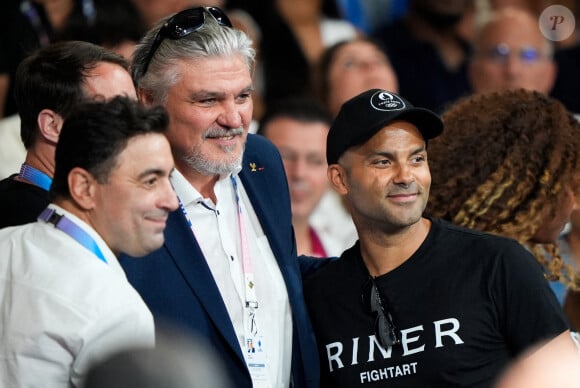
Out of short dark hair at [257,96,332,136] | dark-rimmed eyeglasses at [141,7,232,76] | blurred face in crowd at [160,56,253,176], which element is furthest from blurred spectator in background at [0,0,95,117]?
blurred face in crowd at [160,56,253,176]

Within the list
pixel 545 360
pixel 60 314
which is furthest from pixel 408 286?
pixel 60 314

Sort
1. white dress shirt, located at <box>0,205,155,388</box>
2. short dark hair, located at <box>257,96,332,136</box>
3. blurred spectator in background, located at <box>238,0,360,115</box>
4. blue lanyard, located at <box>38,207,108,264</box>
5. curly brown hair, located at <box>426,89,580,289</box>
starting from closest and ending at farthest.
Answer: white dress shirt, located at <box>0,205,155,388</box> < blue lanyard, located at <box>38,207,108,264</box> < curly brown hair, located at <box>426,89,580,289</box> < short dark hair, located at <box>257,96,332,136</box> < blurred spectator in background, located at <box>238,0,360,115</box>

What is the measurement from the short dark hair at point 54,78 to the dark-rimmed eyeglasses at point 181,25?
0.23 m

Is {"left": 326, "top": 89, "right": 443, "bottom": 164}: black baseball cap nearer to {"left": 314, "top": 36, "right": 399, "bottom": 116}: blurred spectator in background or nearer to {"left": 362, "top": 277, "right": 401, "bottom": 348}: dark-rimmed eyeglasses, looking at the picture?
{"left": 362, "top": 277, "right": 401, "bottom": 348}: dark-rimmed eyeglasses

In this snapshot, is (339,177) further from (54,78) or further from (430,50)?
(430,50)

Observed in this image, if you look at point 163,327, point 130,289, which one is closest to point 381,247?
point 163,327

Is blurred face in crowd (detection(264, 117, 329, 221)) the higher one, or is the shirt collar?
the shirt collar

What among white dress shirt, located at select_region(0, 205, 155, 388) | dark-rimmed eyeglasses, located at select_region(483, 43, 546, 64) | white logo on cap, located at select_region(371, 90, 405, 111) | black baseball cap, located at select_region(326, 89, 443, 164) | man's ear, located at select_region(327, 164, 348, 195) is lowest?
white dress shirt, located at select_region(0, 205, 155, 388)

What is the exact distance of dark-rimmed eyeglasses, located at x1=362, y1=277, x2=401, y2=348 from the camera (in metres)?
3.69

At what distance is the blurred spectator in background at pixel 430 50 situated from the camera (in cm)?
788

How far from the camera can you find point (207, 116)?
3.85m

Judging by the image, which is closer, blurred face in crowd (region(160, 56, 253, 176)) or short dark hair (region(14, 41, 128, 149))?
short dark hair (region(14, 41, 128, 149))

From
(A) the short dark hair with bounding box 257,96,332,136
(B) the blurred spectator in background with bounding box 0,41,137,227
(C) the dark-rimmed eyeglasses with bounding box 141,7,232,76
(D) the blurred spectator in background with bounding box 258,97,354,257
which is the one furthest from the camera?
(A) the short dark hair with bounding box 257,96,332,136

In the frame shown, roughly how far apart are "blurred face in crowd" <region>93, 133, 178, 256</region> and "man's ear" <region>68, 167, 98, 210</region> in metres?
0.01
